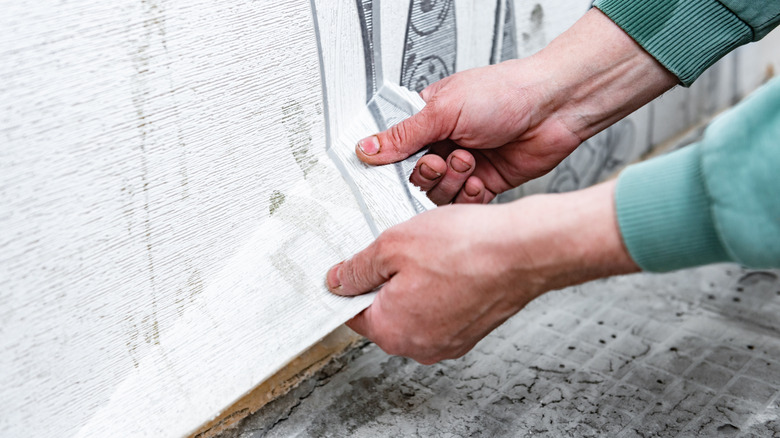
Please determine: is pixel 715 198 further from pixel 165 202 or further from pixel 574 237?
pixel 165 202

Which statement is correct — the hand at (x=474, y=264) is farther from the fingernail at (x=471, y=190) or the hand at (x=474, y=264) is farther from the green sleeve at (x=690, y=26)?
the green sleeve at (x=690, y=26)

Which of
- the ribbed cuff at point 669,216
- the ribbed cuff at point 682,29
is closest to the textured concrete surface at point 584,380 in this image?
the ribbed cuff at point 669,216

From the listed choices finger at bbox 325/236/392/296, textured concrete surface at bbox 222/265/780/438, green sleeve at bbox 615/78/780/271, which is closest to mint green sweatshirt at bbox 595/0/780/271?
green sleeve at bbox 615/78/780/271

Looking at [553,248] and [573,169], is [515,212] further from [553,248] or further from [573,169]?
[573,169]

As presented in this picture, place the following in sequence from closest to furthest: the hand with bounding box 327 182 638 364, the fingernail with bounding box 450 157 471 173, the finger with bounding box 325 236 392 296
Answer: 1. the hand with bounding box 327 182 638 364
2. the finger with bounding box 325 236 392 296
3. the fingernail with bounding box 450 157 471 173

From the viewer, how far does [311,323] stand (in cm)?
111

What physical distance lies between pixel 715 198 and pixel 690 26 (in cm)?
56

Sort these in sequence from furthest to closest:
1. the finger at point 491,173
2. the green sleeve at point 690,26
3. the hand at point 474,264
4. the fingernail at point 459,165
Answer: the finger at point 491,173 → the fingernail at point 459,165 → the green sleeve at point 690,26 → the hand at point 474,264

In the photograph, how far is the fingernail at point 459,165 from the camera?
1.27 m

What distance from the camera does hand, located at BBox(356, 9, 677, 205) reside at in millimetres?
1186

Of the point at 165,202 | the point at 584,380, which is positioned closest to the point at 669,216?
the point at 584,380

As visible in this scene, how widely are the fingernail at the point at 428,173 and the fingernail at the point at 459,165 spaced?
7 centimetres

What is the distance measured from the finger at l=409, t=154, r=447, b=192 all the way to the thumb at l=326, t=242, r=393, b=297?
0.77 feet

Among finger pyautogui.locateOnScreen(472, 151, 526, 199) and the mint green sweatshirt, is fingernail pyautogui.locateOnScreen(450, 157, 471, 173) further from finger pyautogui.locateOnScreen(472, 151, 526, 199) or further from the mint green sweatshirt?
the mint green sweatshirt
